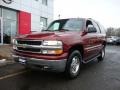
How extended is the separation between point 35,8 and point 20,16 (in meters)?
3.08

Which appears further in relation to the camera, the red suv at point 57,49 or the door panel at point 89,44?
the door panel at point 89,44

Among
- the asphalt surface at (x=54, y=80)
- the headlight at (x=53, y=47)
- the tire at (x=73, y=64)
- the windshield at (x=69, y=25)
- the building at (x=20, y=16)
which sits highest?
the building at (x=20, y=16)

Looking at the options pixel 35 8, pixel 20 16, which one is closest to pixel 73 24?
pixel 20 16

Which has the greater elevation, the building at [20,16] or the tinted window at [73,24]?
the building at [20,16]

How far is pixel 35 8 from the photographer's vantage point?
21.4m

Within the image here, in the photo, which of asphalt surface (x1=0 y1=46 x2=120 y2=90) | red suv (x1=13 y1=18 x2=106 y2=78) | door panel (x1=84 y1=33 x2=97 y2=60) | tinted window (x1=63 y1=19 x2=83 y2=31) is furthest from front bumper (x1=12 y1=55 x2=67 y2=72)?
tinted window (x1=63 y1=19 x2=83 y2=31)

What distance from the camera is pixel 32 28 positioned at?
21.1 meters

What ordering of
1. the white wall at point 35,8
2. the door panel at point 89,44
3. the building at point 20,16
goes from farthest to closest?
the white wall at point 35,8 < the building at point 20,16 < the door panel at point 89,44

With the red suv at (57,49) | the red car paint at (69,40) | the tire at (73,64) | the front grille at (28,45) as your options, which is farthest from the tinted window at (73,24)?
the front grille at (28,45)

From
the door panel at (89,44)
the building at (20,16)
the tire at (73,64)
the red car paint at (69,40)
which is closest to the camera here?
the red car paint at (69,40)

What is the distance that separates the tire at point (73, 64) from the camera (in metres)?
5.58

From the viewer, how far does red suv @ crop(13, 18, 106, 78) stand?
16.9ft

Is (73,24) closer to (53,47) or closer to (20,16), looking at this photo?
(53,47)

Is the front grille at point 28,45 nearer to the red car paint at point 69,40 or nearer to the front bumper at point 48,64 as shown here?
the red car paint at point 69,40
